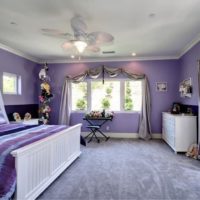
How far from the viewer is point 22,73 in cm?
586

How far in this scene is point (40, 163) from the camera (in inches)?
100

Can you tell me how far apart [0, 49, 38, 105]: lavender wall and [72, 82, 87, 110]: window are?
1310 millimetres

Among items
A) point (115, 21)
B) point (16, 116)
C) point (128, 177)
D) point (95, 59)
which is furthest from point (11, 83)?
point (128, 177)

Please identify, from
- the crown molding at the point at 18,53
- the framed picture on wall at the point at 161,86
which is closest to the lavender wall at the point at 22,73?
the crown molding at the point at 18,53

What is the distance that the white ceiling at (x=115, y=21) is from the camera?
2822 mm

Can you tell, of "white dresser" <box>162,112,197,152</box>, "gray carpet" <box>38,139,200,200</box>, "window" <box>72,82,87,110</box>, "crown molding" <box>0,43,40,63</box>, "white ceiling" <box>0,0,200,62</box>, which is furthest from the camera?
"window" <box>72,82,87,110</box>

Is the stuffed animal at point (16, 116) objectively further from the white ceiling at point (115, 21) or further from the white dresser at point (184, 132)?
the white dresser at point (184, 132)

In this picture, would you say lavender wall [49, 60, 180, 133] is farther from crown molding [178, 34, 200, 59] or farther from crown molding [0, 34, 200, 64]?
crown molding [178, 34, 200, 59]

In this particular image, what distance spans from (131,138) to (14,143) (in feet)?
14.4

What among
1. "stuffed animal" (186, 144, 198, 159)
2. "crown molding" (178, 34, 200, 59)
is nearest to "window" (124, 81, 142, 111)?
"crown molding" (178, 34, 200, 59)

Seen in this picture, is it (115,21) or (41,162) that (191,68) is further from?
(41,162)

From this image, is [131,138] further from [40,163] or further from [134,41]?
[40,163]

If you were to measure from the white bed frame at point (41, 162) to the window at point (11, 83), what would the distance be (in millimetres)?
2676

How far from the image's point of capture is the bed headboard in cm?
525
